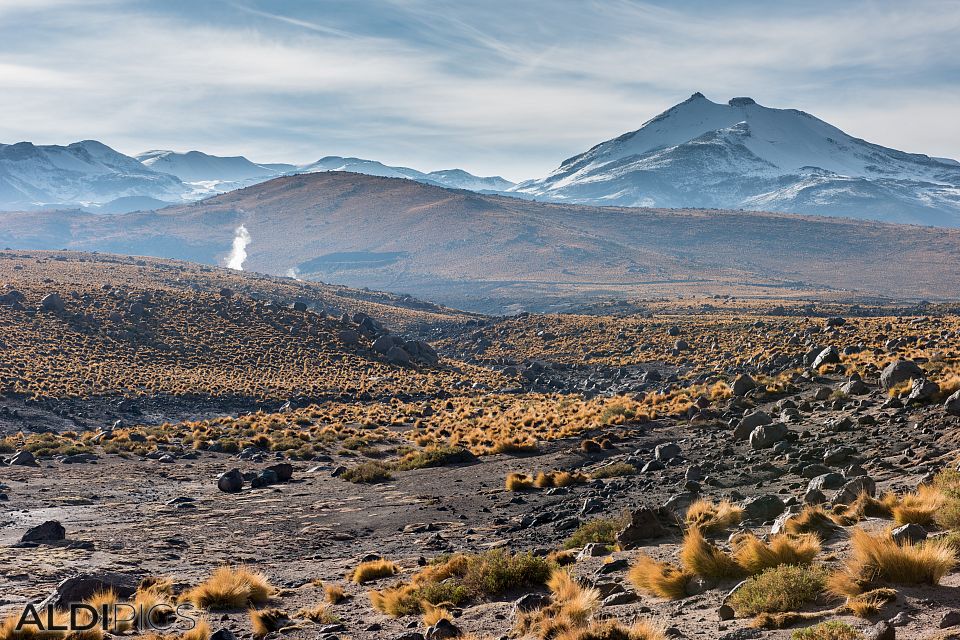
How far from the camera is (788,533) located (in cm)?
1059

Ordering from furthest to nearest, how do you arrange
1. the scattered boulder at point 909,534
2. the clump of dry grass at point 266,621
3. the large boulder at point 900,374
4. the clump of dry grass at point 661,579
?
the large boulder at point 900,374, the clump of dry grass at point 266,621, the clump of dry grass at point 661,579, the scattered boulder at point 909,534

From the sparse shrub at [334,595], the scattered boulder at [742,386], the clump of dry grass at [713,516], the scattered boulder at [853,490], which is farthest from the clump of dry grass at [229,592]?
the scattered boulder at [742,386]

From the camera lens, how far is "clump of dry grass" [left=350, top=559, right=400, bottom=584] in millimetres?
12586

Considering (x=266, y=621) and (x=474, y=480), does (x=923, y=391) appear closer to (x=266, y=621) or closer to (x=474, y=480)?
(x=474, y=480)

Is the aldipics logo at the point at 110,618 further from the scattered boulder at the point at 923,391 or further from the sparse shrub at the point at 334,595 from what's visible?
the scattered boulder at the point at 923,391

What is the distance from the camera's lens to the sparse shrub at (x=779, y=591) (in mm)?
8070

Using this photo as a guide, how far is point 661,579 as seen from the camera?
9.48 m

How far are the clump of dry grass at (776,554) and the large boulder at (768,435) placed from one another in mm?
10054

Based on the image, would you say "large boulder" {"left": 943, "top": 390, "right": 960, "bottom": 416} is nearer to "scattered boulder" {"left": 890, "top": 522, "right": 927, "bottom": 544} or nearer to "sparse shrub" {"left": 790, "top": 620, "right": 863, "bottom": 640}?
"scattered boulder" {"left": 890, "top": 522, "right": 927, "bottom": 544}

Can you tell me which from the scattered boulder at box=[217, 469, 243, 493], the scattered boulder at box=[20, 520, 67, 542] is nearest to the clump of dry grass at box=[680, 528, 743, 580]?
the scattered boulder at box=[20, 520, 67, 542]

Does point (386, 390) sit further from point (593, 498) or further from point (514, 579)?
point (514, 579)

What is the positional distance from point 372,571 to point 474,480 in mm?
9216

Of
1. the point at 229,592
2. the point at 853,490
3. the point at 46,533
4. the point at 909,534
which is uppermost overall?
the point at 909,534

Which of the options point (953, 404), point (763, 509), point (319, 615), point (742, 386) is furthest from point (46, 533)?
point (742, 386)
